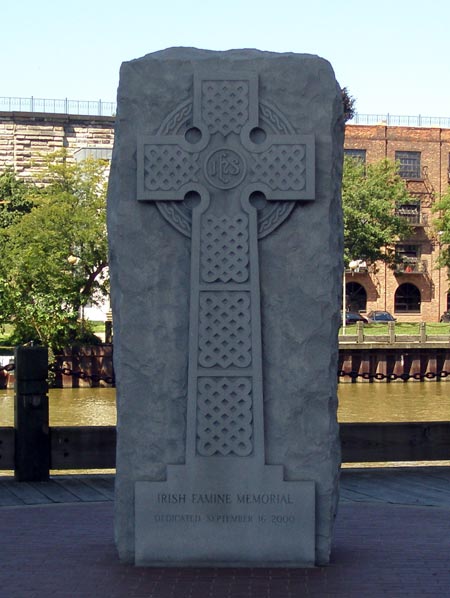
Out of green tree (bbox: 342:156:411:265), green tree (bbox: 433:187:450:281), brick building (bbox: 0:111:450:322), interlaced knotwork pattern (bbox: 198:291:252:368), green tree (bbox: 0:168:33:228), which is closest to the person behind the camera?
interlaced knotwork pattern (bbox: 198:291:252:368)

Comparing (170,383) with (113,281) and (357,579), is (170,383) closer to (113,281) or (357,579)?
(113,281)

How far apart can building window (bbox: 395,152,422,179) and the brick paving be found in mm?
60606

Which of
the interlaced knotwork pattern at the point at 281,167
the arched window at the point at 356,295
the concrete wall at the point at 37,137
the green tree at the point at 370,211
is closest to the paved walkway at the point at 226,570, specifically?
the interlaced knotwork pattern at the point at 281,167

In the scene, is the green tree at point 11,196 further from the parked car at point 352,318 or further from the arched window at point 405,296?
the arched window at point 405,296

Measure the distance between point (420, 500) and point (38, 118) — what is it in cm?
5437

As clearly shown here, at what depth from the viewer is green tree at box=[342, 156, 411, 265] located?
59.8 m

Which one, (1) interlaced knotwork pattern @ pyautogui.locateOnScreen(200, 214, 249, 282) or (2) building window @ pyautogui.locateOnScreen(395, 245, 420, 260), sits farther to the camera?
(2) building window @ pyautogui.locateOnScreen(395, 245, 420, 260)

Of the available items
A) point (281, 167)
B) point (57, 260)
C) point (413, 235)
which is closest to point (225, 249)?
point (281, 167)

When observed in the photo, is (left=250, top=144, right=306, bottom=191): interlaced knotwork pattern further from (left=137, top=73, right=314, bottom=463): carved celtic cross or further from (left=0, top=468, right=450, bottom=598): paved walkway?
(left=0, top=468, right=450, bottom=598): paved walkway

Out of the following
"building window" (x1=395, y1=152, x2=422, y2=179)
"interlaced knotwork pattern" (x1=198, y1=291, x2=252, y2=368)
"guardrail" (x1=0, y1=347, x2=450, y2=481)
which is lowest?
"guardrail" (x1=0, y1=347, x2=450, y2=481)

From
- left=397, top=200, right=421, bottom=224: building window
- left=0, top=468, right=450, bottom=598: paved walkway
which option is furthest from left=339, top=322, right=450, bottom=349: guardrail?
left=0, top=468, right=450, bottom=598: paved walkway

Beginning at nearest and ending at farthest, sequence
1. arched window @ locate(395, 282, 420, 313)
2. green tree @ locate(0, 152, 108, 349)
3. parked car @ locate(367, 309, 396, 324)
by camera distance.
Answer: green tree @ locate(0, 152, 108, 349)
parked car @ locate(367, 309, 396, 324)
arched window @ locate(395, 282, 420, 313)

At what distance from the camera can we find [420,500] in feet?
34.4

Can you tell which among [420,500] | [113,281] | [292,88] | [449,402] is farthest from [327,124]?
[449,402]
